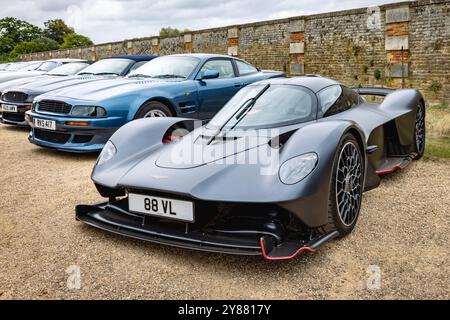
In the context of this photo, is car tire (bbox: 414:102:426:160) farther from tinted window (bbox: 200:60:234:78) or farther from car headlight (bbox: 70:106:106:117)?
car headlight (bbox: 70:106:106:117)

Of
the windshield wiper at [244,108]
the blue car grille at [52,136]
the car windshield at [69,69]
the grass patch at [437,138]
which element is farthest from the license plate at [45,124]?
the grass patch at [437,138]

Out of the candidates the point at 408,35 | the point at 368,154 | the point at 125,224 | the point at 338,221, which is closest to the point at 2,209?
the point at 125,224

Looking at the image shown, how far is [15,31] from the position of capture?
209ft

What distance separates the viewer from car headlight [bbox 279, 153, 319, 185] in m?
2.72

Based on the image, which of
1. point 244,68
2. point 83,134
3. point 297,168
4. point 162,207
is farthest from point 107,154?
point 244,68

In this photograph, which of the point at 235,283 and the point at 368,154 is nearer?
the point at 235,283

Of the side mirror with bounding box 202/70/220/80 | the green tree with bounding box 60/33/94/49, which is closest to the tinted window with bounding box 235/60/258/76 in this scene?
the side mirror with bounding box 202/70/220/80

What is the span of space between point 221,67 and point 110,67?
216cm

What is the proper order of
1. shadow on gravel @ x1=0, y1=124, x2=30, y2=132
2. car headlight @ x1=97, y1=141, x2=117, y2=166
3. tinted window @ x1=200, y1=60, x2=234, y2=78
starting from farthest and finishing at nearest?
1. shadow on gravel @ x1=0, y1=124, x2=30, y2=132
2. tinted window @ x1=200, y1=60, x2=234, y2=78
3. car headlight @ x1=97, y1=141, x2=117, y2=166

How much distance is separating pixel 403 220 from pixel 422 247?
493mm

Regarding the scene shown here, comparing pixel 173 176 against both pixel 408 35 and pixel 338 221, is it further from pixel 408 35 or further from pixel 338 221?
pixel 408 35

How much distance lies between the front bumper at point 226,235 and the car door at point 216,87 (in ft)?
12.3

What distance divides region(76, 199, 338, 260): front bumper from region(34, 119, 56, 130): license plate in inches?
125
